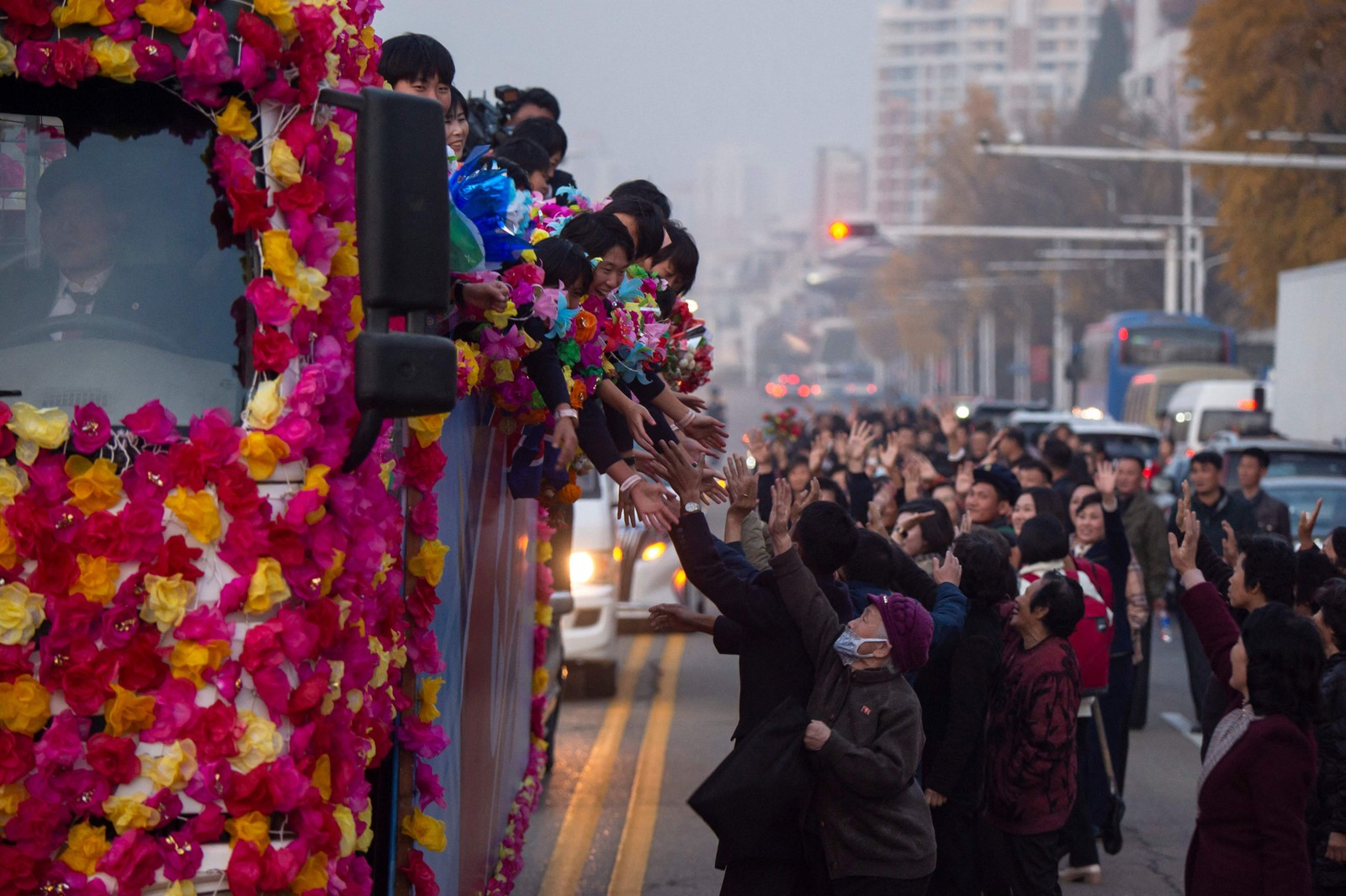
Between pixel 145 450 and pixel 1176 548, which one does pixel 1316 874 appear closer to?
pixel 1176 548

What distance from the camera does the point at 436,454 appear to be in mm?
4391

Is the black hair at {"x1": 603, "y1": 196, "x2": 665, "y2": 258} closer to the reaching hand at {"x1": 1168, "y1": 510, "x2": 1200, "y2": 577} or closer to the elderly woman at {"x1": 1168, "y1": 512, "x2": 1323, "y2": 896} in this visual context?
the reaching hand at {"x1": 1168, "y1": 510, "x2": 1200, "y2": 577}

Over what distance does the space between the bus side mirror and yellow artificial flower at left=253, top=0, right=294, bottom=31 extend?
0.31 meters

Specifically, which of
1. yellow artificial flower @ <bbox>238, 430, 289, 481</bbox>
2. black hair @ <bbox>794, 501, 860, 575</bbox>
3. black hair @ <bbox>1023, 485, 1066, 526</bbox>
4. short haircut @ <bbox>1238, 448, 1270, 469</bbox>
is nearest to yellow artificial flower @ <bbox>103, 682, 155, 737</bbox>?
yellow artificial flower @ <bbox>238, 430, 289, 481</bbox>

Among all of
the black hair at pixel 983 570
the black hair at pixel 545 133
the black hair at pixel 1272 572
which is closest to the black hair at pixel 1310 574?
the black hair at pixel 1272 572

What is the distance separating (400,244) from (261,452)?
505 mm

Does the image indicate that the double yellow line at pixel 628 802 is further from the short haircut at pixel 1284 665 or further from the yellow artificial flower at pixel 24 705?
the yellow artificial flower at pixel 24 705

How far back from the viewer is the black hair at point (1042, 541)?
7871 mm

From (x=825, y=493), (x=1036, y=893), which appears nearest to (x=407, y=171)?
(x=1036, y=893)

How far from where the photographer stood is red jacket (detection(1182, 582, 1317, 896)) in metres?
4.90

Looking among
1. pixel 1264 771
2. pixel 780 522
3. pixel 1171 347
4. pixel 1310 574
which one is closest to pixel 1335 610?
pixel 1310 574

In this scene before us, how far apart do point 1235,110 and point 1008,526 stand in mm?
23364

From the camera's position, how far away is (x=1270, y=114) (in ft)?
96.4

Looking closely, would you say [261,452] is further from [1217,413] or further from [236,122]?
[1217,413]
